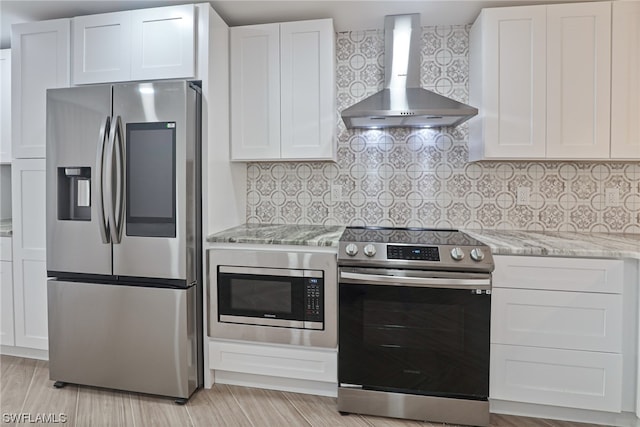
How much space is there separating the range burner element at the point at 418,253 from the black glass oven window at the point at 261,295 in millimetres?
418

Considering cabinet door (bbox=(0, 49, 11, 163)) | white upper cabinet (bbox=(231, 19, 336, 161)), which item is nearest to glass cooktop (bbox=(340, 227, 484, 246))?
white upper cabinet (bbox=(231, 19, 336, 161))

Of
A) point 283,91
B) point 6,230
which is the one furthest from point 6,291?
point 283,91

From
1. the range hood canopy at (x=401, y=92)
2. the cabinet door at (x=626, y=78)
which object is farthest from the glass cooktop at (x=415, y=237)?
the cabinet door at (x=626, y=78)

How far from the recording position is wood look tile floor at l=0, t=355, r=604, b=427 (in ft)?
6.30

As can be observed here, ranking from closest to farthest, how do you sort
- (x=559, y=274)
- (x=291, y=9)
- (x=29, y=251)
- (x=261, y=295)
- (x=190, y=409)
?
(x=559, y=274), (x=190, y=409), (x=261, y=295), (x=291, y=9), (x=29, y=251)

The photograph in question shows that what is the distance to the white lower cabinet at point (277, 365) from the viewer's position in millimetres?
2117

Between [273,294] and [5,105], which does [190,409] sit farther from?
[5,105]

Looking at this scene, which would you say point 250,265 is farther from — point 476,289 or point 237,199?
point 476,289

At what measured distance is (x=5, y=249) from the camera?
101 inches

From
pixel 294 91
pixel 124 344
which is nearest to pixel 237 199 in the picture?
pixel 294 91

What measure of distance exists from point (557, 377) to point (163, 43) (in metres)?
2.99

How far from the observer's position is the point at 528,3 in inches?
88.4

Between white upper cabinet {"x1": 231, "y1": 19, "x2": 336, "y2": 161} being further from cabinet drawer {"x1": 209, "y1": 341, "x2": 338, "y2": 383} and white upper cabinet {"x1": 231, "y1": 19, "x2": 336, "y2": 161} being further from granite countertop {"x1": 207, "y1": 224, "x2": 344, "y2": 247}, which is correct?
cabinet drawer {"x1": 209, "y1": 341, "x2": 338, "y2": 383}

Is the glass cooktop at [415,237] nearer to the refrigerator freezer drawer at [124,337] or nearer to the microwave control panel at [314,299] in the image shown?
the microwave control panel at [314,299]
